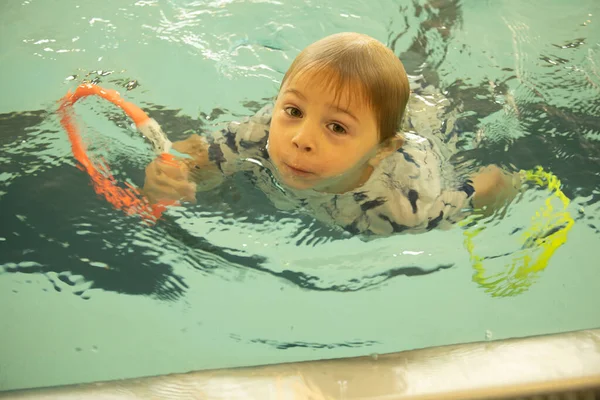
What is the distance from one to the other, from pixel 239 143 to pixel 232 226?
188mm

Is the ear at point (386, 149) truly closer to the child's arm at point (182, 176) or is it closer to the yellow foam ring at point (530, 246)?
the yellow foam ring at point (530, 246)

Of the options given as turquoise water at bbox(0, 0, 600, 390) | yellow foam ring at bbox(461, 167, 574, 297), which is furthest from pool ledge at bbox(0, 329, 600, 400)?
yellow foam ring at bbox(461, 167, 574, 297)

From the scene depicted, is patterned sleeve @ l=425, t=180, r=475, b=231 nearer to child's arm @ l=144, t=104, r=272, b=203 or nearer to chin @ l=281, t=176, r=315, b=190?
chin @ l=281, t=176, r=315, b=190

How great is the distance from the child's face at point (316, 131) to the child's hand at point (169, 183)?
253 millimetres

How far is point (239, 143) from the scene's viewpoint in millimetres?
1459

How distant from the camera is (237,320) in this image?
4.20ft

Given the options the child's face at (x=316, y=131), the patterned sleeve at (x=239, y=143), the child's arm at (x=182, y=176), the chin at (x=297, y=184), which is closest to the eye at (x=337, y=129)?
the child's face at (x=316, y=131)

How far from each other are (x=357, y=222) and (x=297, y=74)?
1.17ft

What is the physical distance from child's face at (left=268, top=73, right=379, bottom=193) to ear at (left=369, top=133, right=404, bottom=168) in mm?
58

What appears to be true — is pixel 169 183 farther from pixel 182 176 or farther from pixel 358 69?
pixel 358 69

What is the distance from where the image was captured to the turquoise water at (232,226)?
1.25 m

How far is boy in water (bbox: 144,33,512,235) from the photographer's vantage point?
4.01 ft

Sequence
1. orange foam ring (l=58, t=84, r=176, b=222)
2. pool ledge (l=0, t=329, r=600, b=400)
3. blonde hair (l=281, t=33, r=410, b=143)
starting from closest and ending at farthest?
pool ledge (l=0, t=329, r=600, b=400) < blonde hair (l=281, t=33, r=410, b=143) < orange foam ring (l=58, t=84, r=176, b=222)

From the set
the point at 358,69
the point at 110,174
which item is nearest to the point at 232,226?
the point at 110,174
